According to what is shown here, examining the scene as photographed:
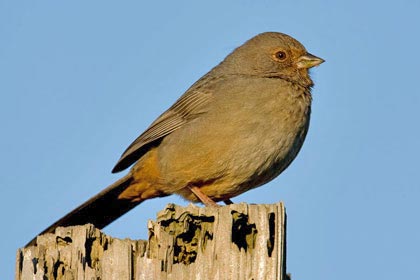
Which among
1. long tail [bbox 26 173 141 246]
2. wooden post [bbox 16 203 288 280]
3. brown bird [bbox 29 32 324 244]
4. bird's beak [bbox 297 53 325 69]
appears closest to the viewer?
wooden post [bbox 16 203 288 280]

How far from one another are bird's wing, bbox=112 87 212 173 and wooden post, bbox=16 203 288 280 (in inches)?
128

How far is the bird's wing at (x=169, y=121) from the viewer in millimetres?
7301

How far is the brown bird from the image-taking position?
21.9ft

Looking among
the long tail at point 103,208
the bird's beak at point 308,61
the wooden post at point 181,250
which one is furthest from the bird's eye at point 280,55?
the wooden post at point 181,250

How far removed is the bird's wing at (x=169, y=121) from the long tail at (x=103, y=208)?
222 mm

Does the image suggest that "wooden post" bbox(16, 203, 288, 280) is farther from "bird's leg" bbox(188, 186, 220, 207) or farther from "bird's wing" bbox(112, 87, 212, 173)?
"bird's wing" bbox(112, 87, 212, 173)

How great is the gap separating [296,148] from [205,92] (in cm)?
109

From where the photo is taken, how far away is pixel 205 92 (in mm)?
7355

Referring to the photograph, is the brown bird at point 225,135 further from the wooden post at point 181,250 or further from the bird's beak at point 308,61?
the wooden post at point 181,250

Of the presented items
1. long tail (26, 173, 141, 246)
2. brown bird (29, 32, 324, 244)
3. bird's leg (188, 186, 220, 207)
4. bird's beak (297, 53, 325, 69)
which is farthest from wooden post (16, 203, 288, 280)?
bird's beak (297, 53, 325, 69)

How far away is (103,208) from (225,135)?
58.0 inches

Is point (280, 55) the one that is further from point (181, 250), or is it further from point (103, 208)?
point (181, 250)

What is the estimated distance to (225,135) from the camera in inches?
263

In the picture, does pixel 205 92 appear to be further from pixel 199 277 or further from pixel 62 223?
pixel 199 277
